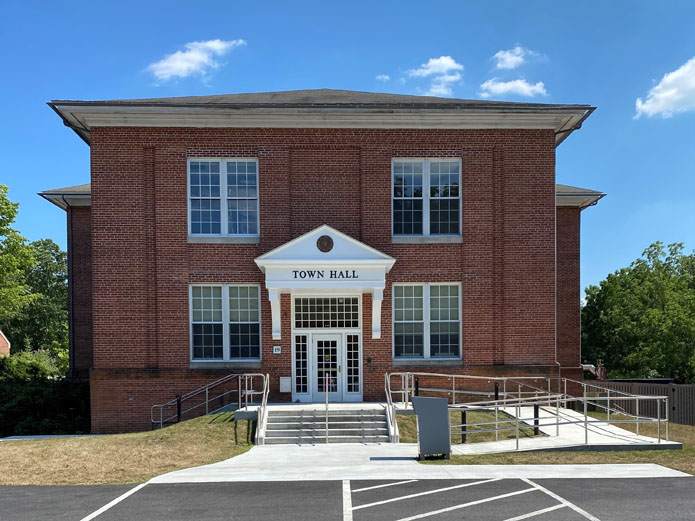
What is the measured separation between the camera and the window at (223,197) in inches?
735

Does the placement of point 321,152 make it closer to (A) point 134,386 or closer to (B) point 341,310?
(B) point 341,310

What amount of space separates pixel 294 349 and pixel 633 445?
9542 millimetres

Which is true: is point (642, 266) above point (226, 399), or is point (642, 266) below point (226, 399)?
above

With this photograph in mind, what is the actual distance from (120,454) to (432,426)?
696 cm

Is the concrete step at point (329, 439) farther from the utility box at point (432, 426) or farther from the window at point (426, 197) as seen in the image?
the window at point (426, 197)

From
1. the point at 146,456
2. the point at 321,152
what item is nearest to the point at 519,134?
the point at 321,152

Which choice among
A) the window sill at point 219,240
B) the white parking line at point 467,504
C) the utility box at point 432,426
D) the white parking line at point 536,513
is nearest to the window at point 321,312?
the window sill at point 219,240

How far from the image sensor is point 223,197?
1866 centimetres

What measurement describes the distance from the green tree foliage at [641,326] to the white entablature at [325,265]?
2385cm

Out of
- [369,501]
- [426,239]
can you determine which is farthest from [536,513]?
[426,239]

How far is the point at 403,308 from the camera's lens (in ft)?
62.3

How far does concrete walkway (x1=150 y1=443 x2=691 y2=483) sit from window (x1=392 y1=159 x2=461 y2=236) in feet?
25.2

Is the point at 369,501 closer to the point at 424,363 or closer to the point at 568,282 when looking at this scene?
the point at 424,363

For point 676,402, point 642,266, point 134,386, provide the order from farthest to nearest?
point 642,266
point 676,402
point 134,386
